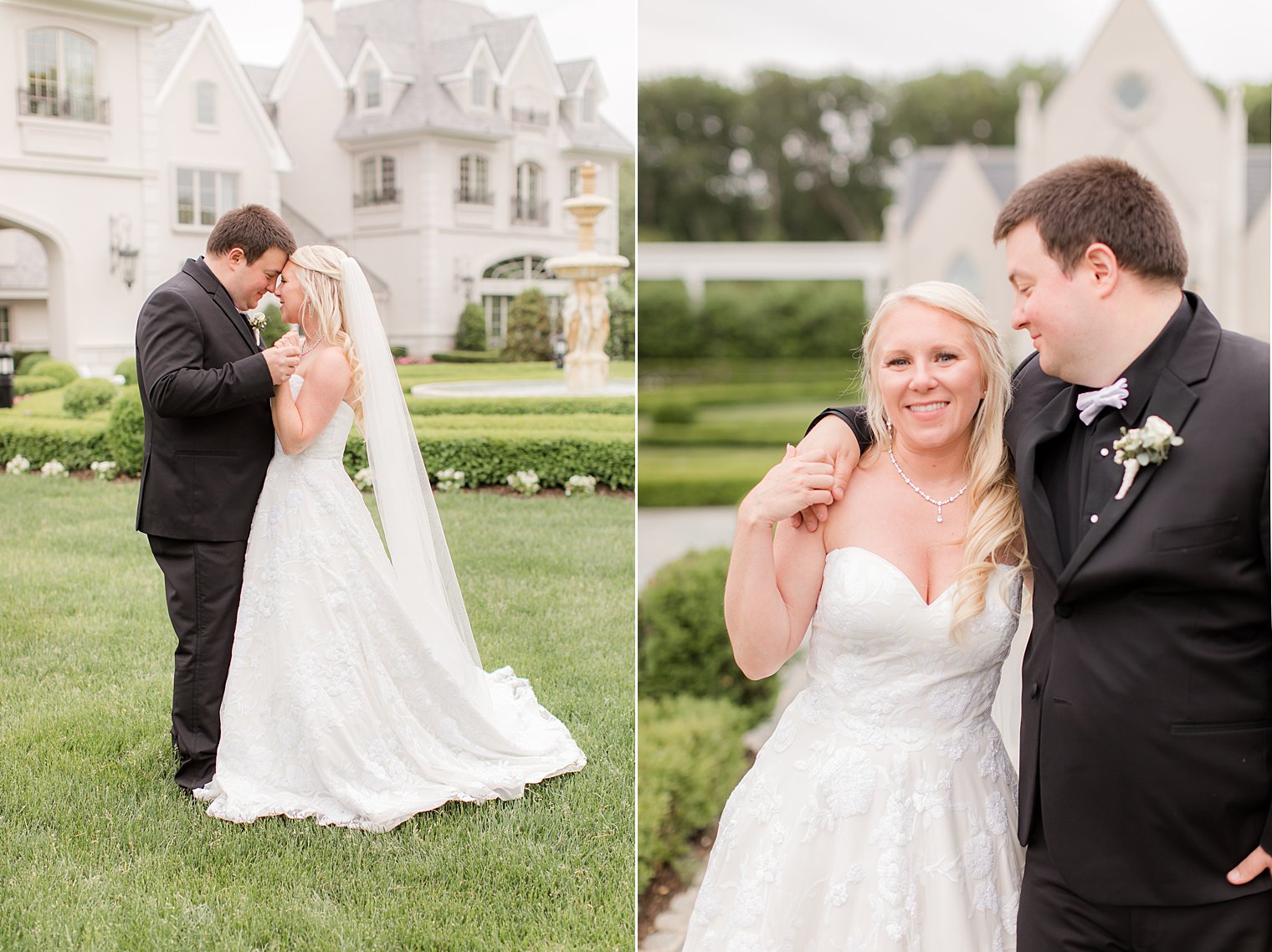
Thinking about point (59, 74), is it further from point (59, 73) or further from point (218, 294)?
point (218, 294)

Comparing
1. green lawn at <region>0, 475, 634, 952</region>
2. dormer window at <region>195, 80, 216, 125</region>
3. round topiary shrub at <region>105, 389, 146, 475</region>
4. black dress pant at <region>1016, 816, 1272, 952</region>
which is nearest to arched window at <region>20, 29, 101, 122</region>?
dormer window at <region>195, 80, 216, 125</region>

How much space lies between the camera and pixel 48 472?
434 centimetres

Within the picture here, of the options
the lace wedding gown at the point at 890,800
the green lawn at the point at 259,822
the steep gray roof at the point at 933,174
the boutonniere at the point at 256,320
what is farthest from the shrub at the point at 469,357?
the steep gray roof at the point at 933,174

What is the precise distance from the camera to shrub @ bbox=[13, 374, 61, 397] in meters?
4.32

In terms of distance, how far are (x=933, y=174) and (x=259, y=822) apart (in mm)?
32288

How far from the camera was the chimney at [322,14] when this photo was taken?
4.41 m

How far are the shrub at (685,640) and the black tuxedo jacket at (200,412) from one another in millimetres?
2636

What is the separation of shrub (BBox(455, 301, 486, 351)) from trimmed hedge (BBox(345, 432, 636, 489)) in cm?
39

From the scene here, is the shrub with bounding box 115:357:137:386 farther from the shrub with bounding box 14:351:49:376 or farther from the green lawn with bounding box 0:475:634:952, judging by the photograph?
the green lawn with bounding box 0:475:634:952

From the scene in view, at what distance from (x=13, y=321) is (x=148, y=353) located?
856mm

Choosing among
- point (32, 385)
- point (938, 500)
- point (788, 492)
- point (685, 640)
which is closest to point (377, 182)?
point (32, 385)

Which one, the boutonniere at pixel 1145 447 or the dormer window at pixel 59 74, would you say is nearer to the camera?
the boutonniere at pixel 1145 447

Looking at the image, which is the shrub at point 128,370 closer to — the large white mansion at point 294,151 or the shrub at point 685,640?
the large white mansion at point 294,151

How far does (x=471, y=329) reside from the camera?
15.8 ft
